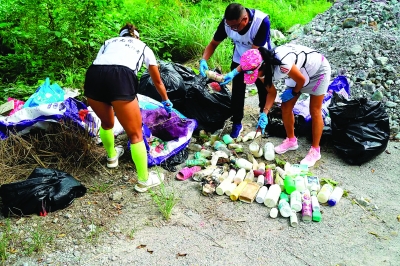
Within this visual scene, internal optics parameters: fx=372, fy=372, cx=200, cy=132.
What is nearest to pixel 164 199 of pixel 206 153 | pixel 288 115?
pixel 206 153

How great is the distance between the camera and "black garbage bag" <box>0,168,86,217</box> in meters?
2.93

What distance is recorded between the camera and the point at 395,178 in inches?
144

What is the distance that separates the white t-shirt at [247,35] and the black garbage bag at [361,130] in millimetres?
1127

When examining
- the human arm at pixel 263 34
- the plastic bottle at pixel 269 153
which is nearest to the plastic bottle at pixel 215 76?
the human arm at pixel 263 34

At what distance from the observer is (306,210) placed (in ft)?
10.1

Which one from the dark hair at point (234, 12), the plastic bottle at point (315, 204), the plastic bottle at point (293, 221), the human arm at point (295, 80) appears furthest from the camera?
the dark hair at point (234, 12)

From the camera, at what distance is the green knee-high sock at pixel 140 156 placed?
125 inches

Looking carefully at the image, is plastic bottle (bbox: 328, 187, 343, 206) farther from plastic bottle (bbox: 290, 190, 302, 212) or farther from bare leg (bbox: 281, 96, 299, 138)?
bare leg (bbox: 281, 96, 299, 138)

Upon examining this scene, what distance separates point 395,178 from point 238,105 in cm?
174

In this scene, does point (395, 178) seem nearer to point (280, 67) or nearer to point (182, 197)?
point (280, 67)

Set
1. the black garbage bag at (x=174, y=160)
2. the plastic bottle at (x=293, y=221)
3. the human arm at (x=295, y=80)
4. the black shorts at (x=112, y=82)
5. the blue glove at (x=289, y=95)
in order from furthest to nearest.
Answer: the black garbage bag at (x=174, y=160), the blue glove at (x=289, y=95), the human arm at (x=295, y=80), the plastic bottle at (x=293, y=221), the black shorts at (x=112, y=82)

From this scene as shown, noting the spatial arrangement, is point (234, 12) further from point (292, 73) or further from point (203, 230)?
point (203, 230)

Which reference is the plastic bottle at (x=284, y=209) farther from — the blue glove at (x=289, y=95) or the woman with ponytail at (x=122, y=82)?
the woman with ponytail at (x=122, y=82)

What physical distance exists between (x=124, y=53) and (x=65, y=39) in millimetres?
2399
